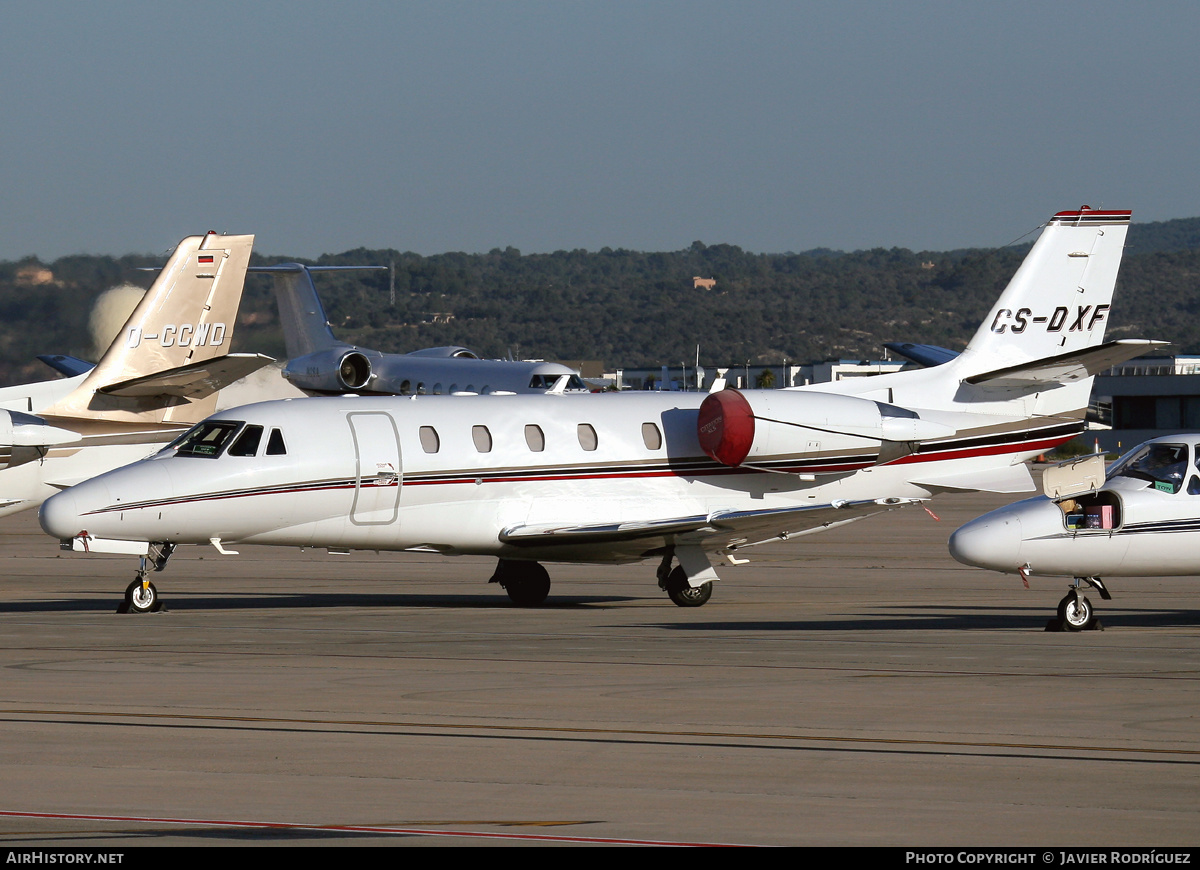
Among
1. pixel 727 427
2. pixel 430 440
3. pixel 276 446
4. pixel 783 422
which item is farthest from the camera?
pixel 783 422

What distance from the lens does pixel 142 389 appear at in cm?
3262

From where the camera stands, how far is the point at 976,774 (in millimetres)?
10719

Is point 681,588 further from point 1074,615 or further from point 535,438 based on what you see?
point 1074,615

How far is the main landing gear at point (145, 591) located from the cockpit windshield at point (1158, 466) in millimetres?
12428

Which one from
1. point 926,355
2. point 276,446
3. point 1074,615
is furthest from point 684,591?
point 926,355

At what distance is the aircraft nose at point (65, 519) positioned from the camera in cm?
2225

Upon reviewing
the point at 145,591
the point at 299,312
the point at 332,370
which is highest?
the point at 299,312

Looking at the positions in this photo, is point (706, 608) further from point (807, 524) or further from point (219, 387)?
point (219, 387)

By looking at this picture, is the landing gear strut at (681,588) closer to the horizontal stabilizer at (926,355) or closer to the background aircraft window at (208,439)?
the background aircraft window at (208,439)

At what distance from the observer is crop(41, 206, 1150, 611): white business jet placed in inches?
919

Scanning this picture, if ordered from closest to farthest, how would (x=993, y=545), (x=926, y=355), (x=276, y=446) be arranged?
1. (x=993, y=545)
2. (x=276, y=446)
3. (x=926, y=355)

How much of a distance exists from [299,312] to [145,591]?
49.5 meters

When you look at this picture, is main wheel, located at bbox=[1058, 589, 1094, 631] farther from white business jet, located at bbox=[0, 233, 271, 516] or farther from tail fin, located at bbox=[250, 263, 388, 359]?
tail fin, located at bbox=[250, 263, 388, 359]

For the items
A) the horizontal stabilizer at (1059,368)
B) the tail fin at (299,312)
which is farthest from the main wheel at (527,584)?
the tail fin at (299,312)
